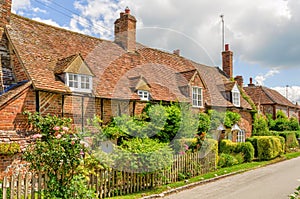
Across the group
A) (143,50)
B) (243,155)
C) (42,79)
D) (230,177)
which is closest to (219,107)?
(243,155)

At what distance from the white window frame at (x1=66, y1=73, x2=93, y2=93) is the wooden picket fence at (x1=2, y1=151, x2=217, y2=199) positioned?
16.1 feet

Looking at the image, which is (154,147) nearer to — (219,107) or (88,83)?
(88,83)

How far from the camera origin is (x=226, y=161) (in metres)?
19.4

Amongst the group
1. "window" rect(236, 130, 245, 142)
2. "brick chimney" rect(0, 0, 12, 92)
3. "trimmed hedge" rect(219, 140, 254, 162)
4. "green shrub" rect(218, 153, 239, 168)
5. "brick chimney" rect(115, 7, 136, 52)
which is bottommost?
"green shrub" rect(218, 153, 239, 168)

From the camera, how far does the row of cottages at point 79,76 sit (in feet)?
44.4

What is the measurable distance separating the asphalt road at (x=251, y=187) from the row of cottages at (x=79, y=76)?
6290 millimetres

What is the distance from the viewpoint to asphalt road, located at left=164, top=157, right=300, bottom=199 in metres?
12.0

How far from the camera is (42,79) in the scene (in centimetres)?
1393

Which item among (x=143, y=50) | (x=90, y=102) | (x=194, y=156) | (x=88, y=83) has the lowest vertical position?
(x=194, y=156)

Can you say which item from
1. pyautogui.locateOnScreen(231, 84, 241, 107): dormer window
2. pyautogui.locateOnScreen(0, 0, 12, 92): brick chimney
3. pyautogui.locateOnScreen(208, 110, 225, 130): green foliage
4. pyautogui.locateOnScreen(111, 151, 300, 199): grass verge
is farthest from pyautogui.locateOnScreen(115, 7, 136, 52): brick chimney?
pyautogui.locateOnScreen(111, 151, 300, 199): grass verge

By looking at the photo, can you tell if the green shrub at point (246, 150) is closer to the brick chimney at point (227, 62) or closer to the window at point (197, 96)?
the window at point (197, 96)

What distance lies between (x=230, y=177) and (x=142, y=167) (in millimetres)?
6108

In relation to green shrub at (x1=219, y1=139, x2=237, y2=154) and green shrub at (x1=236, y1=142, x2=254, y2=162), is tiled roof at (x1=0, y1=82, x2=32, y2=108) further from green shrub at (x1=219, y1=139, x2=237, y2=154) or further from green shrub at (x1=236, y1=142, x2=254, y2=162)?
green shrub at (x1=236, y1=142, x2=254, y2=162)

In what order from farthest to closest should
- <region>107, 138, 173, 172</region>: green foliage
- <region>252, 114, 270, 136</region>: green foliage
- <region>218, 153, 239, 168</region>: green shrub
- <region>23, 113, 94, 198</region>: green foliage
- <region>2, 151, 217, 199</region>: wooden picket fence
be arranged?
<region>252, 114, 270, 136</region>: green foliage
<region>218, 153, 239, 168</region>: green shrub
<region>107, 138, 173, 172</region>: green foliage
<region>23, 113, 94, 198</region>: green foliage
<region>2, 151, 217, 199</region>: wooden picket fence
